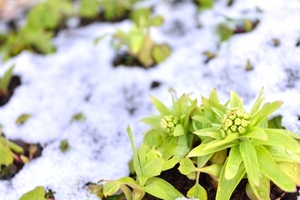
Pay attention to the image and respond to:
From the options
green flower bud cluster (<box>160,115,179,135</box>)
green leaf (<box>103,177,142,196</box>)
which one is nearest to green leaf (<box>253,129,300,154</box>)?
green flower bud cluster (<box>160,115,179,135</box>)

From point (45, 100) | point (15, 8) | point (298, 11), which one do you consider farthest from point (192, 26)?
point (15, 8)

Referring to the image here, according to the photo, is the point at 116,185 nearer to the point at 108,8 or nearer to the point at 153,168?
the point at 153,168

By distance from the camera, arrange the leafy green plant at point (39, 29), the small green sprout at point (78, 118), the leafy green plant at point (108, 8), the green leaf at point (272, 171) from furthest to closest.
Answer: the leafy green plant at point (108, 8), the leafy green plant at point (39, 29), the small green sprout at point (78, 118), the green leaf at point (272, 171)

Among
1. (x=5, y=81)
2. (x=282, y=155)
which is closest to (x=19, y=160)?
(x=5, y=81)

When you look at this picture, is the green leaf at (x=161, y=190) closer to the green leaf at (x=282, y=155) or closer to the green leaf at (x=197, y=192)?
the green leaf at (x=197, y=192)

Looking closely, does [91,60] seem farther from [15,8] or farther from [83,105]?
[15,8]

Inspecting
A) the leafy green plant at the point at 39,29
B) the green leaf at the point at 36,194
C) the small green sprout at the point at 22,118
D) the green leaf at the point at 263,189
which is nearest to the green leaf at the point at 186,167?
the green leaf at the point at 263,189
